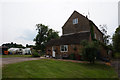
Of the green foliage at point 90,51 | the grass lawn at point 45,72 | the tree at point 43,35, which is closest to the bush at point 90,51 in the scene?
the green foliage at point 90,51

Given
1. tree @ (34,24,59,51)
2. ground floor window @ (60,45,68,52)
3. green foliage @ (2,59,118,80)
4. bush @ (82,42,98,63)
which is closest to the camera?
green foliage @ (2,59,118,80)

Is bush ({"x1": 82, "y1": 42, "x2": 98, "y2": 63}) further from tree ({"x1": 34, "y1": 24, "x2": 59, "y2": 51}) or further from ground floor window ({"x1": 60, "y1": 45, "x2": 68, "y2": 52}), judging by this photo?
tree ({"x1": 34, "y1": 24, "x2": 59, "y2": 51})

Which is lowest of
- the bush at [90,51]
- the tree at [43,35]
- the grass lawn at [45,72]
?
the grass lawn at [45,72]

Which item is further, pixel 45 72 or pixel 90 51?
pixel 90 51

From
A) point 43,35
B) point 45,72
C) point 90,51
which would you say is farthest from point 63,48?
point 43,35

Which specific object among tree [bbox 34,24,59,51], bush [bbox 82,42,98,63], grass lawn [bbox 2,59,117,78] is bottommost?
grass lawn [bbox 2,59,117,78]

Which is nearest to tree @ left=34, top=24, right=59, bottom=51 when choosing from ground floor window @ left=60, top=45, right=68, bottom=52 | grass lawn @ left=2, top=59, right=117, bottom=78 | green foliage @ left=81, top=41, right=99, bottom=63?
ground floor window @ left=60, top=45, right=68, bottom=52

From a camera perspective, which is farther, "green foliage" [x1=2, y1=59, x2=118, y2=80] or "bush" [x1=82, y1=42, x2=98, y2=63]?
Result: "bush" [x1=82, y1=42, x2=98, y2=63]

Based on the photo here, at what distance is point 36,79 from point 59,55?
15.7m

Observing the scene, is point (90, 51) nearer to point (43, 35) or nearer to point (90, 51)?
point (90, 51)

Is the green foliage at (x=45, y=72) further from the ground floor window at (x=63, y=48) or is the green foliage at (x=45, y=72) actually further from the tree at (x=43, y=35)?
the tree at (x=43, y=35)

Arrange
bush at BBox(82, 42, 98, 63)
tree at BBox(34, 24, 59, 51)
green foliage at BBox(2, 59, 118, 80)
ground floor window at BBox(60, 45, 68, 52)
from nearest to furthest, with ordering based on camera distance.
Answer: green foliage at BBox(2, 59, 118, 80) < bush at BBox(82, 42, 98, 63) < ground floor window at BBox(60, 45, 68, 52) < tree at BBox(34, 24, 59, 51)

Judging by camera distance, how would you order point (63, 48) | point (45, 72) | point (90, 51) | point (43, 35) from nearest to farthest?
1. point (45, 72)
2. point (90, 51)
3. point (63, 48)
4. point (43, 35)

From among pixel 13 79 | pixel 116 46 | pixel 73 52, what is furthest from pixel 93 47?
pixel 116 46
